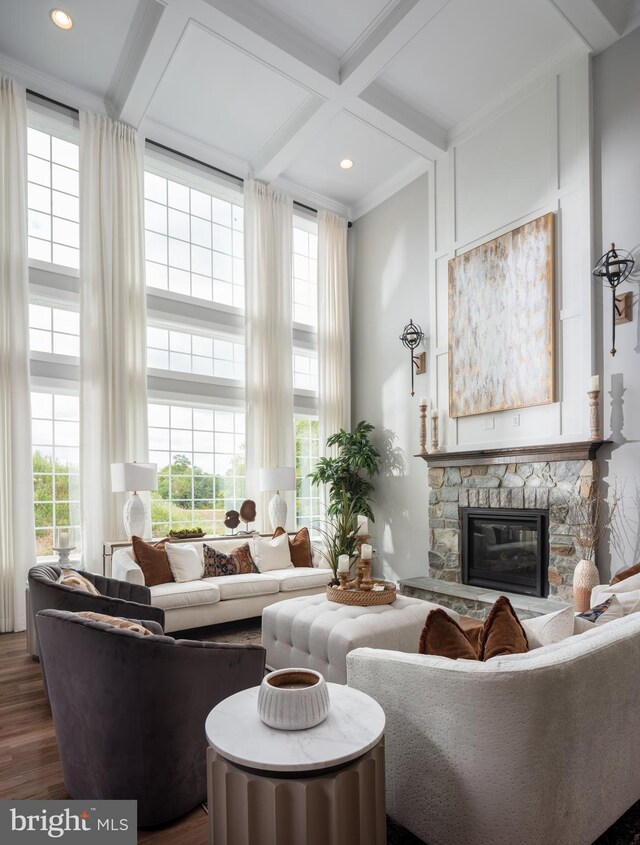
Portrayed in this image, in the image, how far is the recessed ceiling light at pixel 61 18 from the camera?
13.6 ft

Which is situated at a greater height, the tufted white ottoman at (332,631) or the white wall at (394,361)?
the white wall at (394,361)

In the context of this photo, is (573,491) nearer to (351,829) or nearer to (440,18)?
(351,829)

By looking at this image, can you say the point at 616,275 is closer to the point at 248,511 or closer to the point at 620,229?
the point at 620,229

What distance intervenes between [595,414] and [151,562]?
144 inches

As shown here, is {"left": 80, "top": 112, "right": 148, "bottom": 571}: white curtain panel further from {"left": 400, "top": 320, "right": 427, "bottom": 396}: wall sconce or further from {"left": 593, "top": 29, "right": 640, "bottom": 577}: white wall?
{"left": 593, "top": 29, "right": 640, "bottom": 577}: white wall

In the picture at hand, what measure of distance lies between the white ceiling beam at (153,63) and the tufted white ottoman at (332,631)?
14.2 ft

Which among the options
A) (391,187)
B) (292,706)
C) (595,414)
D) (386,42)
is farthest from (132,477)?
(391,187)

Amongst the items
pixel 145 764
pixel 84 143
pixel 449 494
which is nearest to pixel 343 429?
pixel 449 494

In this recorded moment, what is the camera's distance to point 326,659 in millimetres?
2848

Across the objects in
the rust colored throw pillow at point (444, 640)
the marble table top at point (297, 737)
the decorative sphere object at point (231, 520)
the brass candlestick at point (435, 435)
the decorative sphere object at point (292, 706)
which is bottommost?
the decorative sphere object at point (231, 520)

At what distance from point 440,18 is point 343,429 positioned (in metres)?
4.16

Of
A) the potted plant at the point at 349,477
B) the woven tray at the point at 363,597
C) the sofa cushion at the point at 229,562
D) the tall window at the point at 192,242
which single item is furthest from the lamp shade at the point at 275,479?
the woven tray at the point at 363,597

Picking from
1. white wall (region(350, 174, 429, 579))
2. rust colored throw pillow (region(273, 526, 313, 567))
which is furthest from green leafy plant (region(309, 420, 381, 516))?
rust colored throw pillow (region(273, 526, 313, 567))

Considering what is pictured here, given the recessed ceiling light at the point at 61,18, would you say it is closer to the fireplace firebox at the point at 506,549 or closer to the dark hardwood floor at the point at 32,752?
the dark hardwood floor at the point at 32,752
